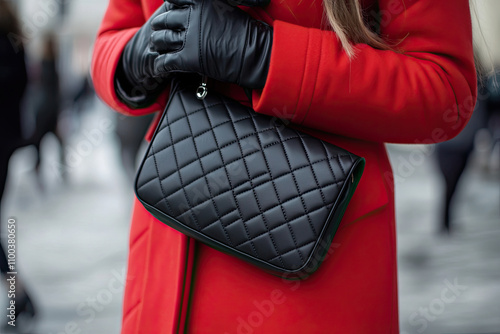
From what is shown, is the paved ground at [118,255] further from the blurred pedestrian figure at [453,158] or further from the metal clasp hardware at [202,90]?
the metal clasp hardware at [202,90]

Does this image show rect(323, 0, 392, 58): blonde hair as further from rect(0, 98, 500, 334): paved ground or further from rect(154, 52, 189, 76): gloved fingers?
rect(0, 98, 500, 334): paved ground

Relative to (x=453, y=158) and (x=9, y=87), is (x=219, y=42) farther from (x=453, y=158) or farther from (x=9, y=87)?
(x=453, y=158)

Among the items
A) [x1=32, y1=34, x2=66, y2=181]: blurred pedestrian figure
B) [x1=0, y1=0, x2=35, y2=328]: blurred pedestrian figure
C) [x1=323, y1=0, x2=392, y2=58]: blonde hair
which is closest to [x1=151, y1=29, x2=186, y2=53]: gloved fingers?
[x1=323, y1=0, x2=392, y2=58]: blonde hair

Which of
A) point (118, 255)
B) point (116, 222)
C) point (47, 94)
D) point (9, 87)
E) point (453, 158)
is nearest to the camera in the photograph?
point (9, 87)

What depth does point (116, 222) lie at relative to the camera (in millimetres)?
5918

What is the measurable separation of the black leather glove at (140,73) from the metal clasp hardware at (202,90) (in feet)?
0.22

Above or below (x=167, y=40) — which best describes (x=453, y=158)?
below

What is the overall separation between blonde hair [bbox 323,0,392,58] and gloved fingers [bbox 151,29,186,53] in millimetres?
252

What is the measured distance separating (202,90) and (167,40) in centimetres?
11

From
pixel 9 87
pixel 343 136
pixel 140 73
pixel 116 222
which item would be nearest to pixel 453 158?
pixel 116 222

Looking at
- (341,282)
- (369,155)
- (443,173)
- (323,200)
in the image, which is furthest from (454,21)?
(443,173)

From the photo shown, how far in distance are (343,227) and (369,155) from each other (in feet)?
0.49

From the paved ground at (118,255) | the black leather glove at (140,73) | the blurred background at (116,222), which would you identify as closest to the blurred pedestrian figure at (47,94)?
the blurred background at (116,222)

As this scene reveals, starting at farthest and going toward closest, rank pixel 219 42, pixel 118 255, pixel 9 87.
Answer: pixel 118 255 → pixel 9 87 → pixel 219 42
